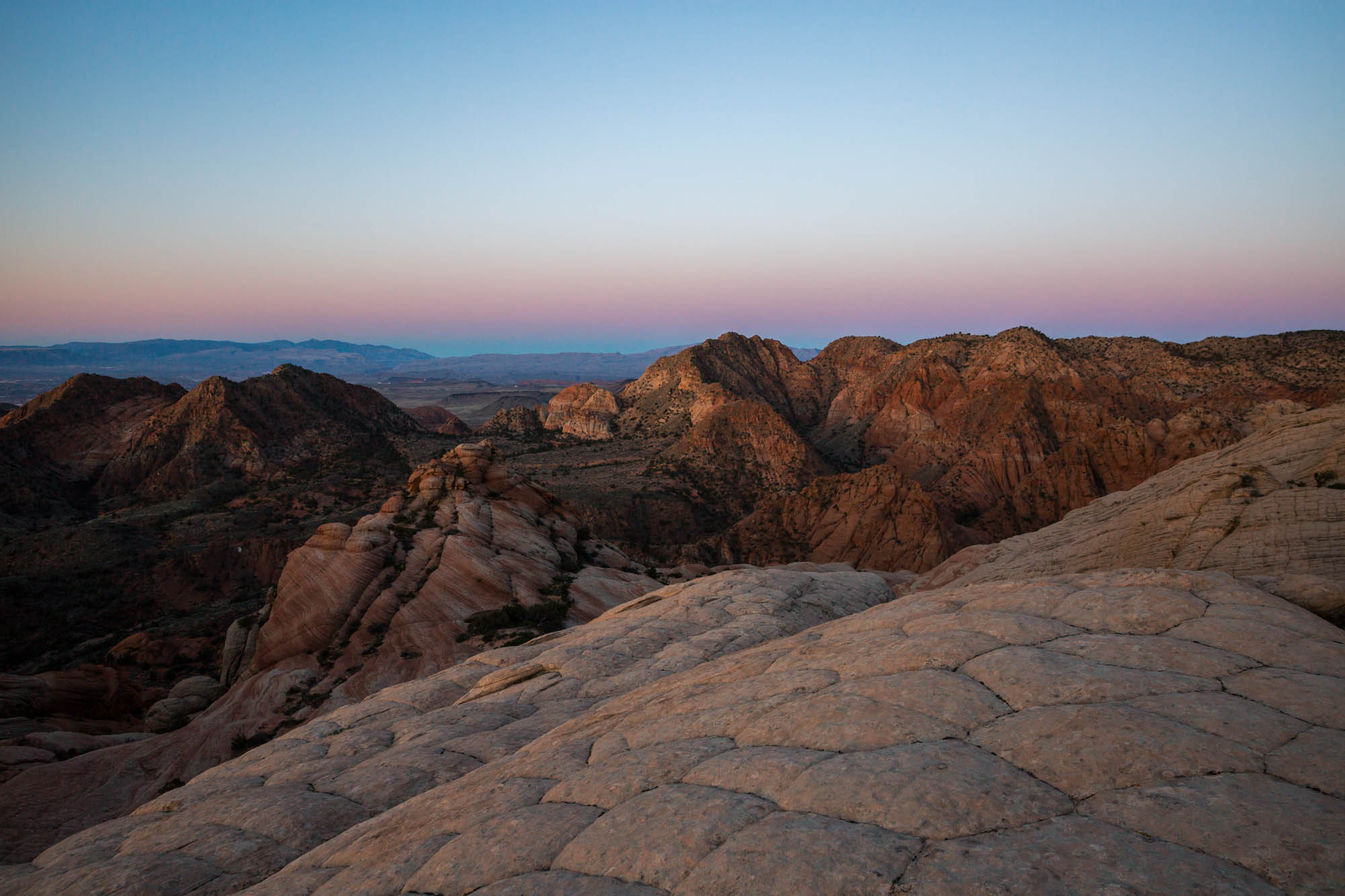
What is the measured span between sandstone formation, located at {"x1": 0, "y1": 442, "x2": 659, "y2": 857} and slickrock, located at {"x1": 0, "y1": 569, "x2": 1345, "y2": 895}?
536 inches

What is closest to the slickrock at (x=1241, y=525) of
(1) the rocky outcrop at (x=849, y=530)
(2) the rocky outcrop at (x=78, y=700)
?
(1) the rocky outcrop at (x=849, y=530)

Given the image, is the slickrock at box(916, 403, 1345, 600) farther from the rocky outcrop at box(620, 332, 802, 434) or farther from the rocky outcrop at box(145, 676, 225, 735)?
the rocky outcrop at box(620, 332, 802, 434)

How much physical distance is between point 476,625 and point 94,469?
91509mm

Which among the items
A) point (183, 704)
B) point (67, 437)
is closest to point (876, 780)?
point (183, 704)

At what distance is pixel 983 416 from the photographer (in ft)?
310

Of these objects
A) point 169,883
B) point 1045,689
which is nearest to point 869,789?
point 1045,689

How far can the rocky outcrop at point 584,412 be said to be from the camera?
434 ft

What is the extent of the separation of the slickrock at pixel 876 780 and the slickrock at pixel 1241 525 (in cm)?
211

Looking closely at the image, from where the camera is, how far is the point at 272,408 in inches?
3799

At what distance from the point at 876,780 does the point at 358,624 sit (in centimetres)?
2770

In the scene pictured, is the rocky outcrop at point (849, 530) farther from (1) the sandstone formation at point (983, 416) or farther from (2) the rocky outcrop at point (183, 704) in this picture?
(2) the rocky outcrop at point (183, 704)

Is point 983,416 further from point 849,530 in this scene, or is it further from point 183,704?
point 183,704

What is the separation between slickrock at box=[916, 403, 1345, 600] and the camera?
15273 mm

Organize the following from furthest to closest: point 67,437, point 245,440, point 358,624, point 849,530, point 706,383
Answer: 1. point 706,383
2. point 67,437
3. point 245,440
4. point 849,530
5. point 358,624
